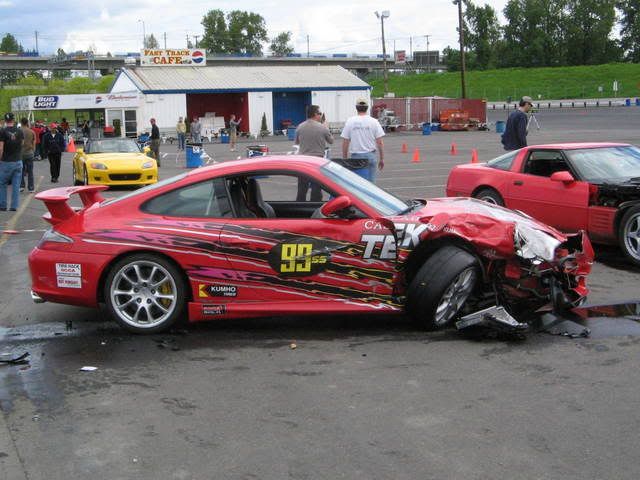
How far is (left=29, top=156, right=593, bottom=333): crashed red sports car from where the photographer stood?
20.1 feet

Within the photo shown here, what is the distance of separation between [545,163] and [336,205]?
510 cm

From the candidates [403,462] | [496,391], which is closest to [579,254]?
[496,391]

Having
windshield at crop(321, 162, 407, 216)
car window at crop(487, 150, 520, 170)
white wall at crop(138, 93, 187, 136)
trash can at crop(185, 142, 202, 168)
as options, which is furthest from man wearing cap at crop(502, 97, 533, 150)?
white wall at crop(138, 93, 187, 136)

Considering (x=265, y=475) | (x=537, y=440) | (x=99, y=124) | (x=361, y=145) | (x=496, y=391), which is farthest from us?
(x=99, y=124)

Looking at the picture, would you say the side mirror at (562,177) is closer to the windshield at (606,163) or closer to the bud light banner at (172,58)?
the windshield at (606,163)

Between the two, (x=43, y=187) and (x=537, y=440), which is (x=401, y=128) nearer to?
(x=43, y=187)

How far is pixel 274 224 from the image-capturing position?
625cm

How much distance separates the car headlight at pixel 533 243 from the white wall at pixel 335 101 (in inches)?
2225

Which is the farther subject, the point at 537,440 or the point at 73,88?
the point at 73,88

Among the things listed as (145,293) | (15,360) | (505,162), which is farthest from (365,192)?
(505,162)

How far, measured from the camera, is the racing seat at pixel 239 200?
6.43m

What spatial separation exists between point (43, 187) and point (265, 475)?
18.7m

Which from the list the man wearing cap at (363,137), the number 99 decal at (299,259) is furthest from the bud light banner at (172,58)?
the number 99 decal at (299,259)

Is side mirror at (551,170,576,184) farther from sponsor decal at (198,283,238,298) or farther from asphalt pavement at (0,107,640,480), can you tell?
sponsor decal at (198,283,238,298)
